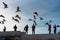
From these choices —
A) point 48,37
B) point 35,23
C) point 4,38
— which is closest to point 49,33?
point 48,37

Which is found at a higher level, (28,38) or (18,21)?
(18,21)

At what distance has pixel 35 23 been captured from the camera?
35844 millimetres

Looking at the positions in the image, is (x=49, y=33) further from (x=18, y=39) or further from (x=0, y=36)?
(x=0, y=36)

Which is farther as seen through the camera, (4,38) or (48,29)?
(4,38)

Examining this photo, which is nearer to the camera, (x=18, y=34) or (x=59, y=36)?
(x=59, y=36)

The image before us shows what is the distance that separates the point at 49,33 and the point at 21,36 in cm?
391

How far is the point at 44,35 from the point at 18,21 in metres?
4.31

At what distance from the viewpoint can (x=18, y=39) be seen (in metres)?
35.7

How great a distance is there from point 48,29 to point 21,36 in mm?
4027

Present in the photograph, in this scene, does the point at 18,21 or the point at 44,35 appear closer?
the point at 44,35

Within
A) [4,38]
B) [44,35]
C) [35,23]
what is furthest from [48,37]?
[4,38]

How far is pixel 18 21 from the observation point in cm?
3662

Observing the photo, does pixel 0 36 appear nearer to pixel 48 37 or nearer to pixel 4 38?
pixel 4 38

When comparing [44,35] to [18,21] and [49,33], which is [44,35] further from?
[18,21]
